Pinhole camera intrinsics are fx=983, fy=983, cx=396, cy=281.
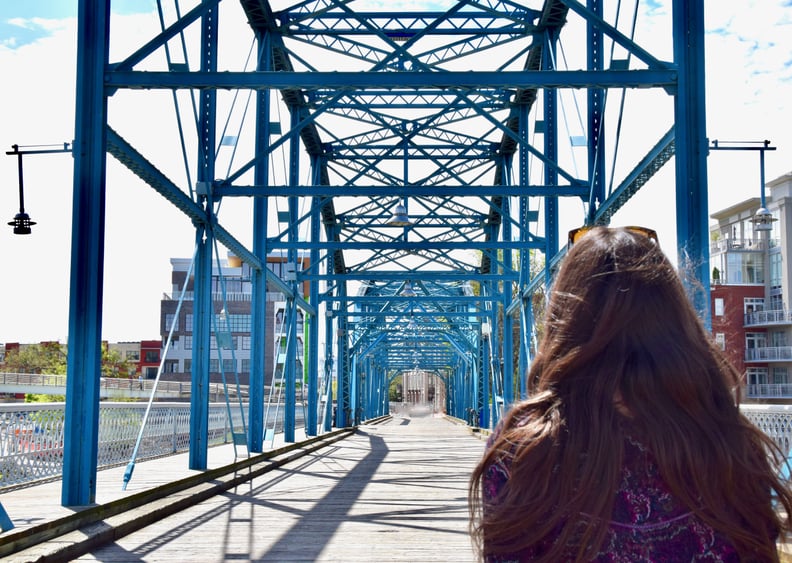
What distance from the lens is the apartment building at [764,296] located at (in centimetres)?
4812

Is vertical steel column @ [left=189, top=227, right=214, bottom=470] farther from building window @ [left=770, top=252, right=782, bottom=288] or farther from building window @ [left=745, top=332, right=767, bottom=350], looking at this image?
building window @ [left=770, top=252, right=782, bottom=288]

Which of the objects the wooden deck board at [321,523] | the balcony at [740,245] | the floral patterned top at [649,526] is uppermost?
the balcony at [740,245]

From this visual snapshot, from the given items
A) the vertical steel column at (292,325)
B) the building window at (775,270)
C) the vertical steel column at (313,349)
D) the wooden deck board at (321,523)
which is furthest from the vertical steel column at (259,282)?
the building window at (775,270)

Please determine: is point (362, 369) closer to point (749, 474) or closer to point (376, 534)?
point (376, 534)

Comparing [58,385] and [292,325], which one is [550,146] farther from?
[58,385]

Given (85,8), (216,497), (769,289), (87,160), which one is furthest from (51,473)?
(769,289)

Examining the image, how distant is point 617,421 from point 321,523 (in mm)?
7645

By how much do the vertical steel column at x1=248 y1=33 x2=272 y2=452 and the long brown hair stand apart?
1492cm

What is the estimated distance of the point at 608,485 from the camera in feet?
4.90

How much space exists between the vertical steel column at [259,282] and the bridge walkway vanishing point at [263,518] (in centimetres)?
216

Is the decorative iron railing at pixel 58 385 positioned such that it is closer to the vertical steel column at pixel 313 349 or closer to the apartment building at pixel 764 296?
the apartment building at pixel 764 296

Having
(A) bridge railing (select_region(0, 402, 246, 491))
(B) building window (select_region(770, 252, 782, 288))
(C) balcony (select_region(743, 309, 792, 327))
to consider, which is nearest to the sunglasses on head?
(A) bridge railing (select_region(0, 402, 246, 491))

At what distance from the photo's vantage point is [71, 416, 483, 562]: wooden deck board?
7055 millimetres

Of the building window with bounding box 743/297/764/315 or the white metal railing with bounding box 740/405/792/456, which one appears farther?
the building window with bounding box 743/297/764/315
